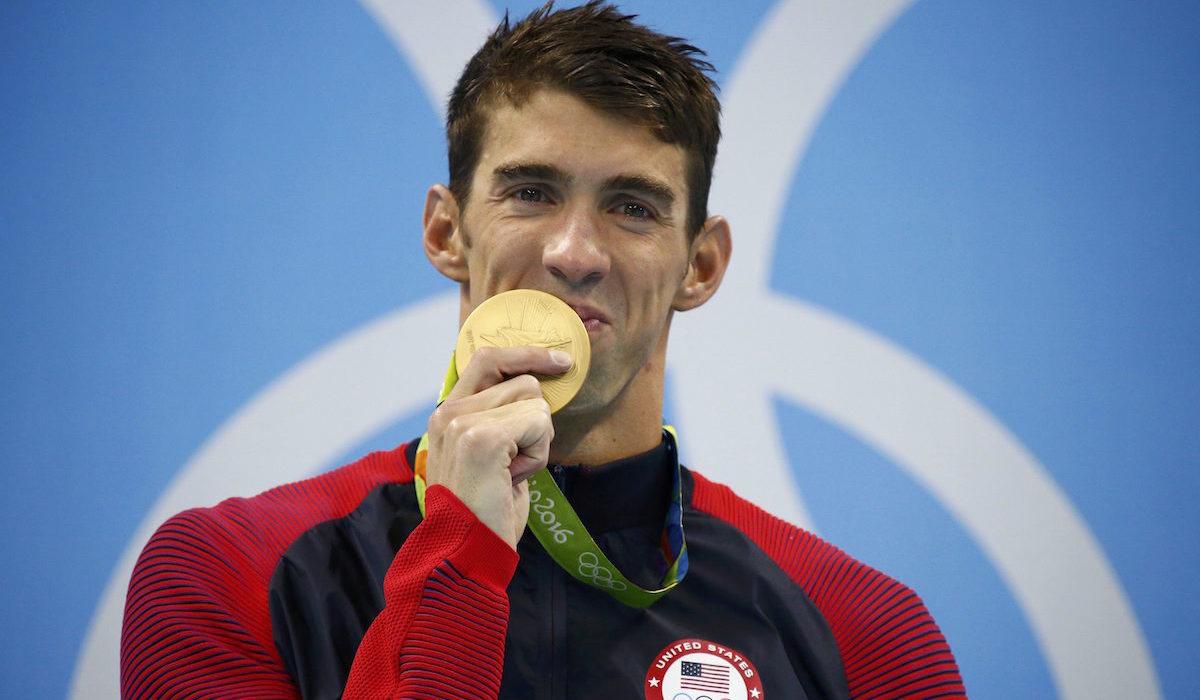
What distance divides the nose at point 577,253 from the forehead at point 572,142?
75 mm

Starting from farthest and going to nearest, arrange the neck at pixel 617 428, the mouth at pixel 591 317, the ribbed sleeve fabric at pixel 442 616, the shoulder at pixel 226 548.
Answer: the neck at pixel 617 428
the mouth at pixel 591 317
the shoulder at pixel 226 548
the ribbed sleeve fabric at pixel 442 616

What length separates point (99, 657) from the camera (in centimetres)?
263

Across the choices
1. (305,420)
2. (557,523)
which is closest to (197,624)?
(557,523)

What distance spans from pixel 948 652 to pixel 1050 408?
1.18m

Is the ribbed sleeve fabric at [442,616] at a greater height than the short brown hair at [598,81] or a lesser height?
lesser

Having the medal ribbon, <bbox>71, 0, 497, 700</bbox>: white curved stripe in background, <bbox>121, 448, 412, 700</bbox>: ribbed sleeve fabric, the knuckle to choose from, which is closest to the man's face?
the medal ribbon

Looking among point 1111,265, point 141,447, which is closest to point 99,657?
Result: point 141,447

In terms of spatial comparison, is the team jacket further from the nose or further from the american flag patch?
the nose

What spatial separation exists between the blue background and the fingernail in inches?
47.9

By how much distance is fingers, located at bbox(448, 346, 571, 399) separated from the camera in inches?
65.1

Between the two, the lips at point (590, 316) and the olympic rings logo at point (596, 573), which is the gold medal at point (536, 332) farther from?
the olympic rings logo at point (596, 573)

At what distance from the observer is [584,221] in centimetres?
192

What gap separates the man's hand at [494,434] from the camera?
1.60 metres

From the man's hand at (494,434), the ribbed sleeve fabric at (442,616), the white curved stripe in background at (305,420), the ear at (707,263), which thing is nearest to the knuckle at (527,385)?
the man's hand at (494,434)
